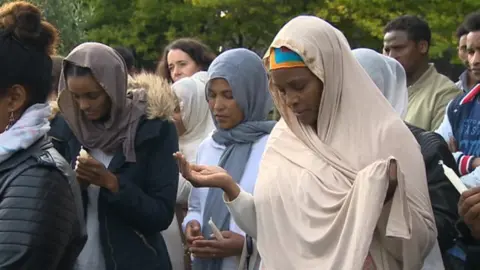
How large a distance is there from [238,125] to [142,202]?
848 millimetres

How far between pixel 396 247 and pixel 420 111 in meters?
2.86

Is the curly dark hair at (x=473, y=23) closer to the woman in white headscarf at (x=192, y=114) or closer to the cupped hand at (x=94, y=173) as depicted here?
the woman in white headscarf at (x=192, y=114)

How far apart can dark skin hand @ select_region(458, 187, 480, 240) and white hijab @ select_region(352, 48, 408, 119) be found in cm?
108

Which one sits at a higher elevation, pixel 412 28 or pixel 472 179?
pixel 412 28

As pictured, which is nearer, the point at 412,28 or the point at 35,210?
the point at 35,210

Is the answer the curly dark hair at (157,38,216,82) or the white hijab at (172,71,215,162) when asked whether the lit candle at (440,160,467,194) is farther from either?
the curly dark hair at (157,38,216,82)

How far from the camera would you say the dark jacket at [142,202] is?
430cm

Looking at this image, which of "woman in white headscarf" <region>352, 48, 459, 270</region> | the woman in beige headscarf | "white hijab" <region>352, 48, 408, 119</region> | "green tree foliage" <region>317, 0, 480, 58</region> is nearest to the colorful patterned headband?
the woman in beige headscarf

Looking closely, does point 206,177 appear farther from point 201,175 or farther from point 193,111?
point 193,111

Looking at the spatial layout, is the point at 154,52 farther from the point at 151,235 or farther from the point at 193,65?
the point at 151,235

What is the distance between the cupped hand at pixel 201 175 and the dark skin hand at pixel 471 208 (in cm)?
95

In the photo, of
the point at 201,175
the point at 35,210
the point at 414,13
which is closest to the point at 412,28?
the point at 201,175

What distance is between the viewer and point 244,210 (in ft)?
12.3

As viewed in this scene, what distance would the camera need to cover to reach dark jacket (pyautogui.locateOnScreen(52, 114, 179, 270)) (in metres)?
4.30
